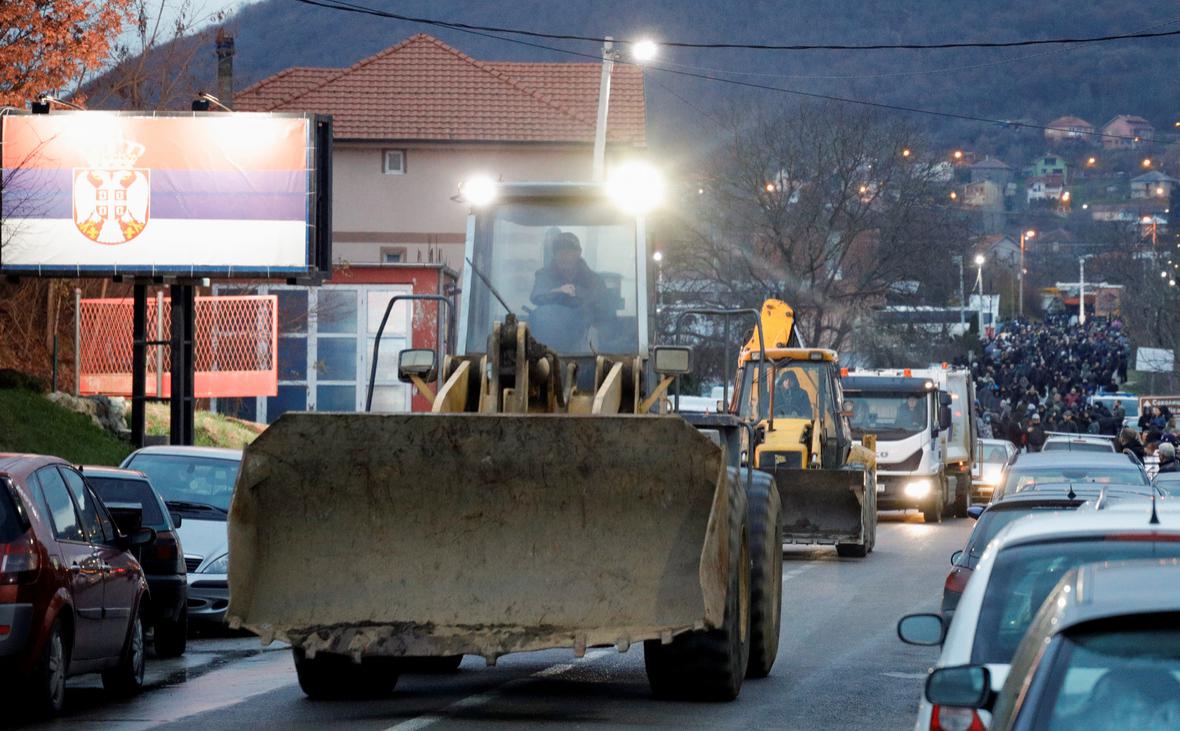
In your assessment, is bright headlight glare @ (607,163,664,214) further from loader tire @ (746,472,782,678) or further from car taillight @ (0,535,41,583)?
car taillight @ (0,535,41,583)

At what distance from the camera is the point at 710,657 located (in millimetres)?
10805

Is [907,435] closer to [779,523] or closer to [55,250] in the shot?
[55,250]

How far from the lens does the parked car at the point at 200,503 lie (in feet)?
53.2

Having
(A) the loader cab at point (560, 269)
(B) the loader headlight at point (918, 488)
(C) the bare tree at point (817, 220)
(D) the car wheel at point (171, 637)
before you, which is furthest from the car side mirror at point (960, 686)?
(C) the bare tree at point (817, 220)

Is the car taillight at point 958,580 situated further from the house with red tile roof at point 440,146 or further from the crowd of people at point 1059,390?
the house with red tile roof at point 440,146

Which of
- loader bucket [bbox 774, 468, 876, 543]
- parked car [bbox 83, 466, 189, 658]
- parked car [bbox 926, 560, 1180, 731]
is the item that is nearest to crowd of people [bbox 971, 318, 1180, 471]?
loader bucket [bbox 774, 468, 876, 543]

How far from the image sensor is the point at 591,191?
13.0 meters

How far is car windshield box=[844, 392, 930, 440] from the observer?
34969 millimetres

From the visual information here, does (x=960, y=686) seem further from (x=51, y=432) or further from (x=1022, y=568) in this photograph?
(x=51, y=432)

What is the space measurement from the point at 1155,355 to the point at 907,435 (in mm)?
45408

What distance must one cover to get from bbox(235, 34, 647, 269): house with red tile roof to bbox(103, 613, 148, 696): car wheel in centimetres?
4273

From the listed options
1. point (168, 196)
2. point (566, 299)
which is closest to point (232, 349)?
point (168, 196)

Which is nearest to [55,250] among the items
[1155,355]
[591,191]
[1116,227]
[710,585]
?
[591,191]

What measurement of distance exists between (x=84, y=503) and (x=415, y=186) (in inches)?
1760
